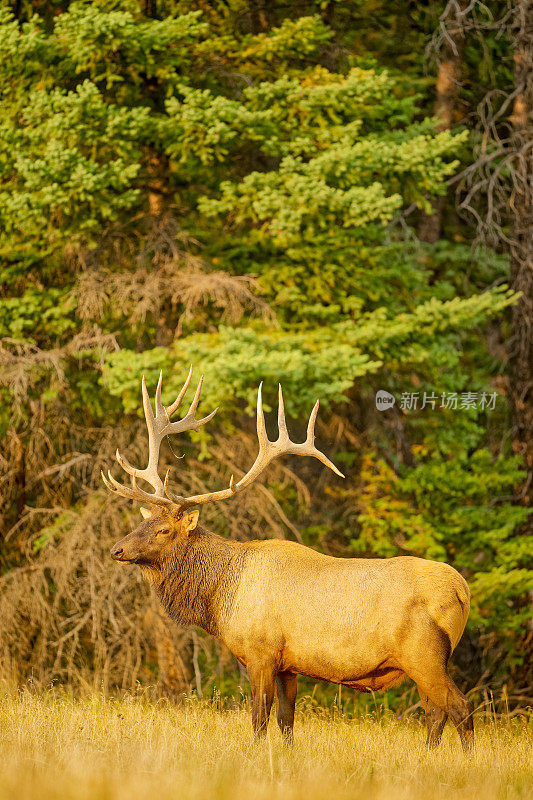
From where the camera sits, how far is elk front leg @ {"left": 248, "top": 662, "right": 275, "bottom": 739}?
7312 mm

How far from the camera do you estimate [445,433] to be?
44.5ft

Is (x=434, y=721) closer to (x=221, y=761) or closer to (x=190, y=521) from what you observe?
(x=221, y=761)

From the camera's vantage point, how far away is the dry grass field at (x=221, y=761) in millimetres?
5082

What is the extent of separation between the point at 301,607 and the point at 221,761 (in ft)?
5.31

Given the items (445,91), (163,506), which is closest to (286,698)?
(163,506)

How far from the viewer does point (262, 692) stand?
732cm

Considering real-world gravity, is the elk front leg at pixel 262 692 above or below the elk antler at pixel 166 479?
below

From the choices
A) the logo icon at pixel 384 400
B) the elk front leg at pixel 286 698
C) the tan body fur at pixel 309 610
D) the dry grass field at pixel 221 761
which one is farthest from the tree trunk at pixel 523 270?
the tan body fur at pixel 309 610

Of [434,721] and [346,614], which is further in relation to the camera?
[346,614]

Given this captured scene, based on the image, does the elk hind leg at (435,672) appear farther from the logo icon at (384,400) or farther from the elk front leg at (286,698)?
the logo icon at (384,400)

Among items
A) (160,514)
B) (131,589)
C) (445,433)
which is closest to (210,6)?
(445,433)

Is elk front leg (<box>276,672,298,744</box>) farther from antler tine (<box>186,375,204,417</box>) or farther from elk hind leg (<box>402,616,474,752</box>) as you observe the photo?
antler tine (<box>186,375,204,417</box>)

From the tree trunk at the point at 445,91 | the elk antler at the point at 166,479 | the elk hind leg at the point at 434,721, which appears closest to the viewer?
the elk hind leg at the point at 434,721

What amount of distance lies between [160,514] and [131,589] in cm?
447
